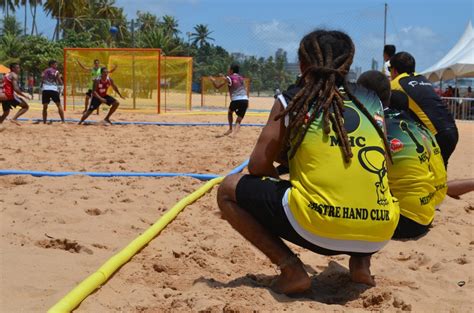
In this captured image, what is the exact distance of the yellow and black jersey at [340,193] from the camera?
2697 mm

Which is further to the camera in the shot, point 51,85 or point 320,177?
point 51,85

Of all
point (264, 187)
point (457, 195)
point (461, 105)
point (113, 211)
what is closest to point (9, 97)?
point (113, 211)

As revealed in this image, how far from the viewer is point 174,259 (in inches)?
141

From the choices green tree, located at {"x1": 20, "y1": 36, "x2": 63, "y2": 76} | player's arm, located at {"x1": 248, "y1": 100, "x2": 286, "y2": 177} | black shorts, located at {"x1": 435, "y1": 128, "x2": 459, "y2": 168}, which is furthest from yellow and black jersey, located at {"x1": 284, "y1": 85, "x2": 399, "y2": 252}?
green tree, located at {"x1": 20, "y1": 36, "x2": 63, "y2": 76}

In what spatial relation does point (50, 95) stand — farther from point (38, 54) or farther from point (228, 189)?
point (38, 54)

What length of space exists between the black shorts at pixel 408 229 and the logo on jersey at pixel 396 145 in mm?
475

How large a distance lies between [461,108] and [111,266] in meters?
19.2

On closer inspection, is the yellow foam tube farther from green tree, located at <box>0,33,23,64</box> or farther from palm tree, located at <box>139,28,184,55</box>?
palm tree, located at <box>139,28,184,55</box>

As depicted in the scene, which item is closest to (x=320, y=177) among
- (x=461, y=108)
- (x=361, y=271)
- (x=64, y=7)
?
(x=361, y=271)

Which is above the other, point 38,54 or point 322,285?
point 38,54

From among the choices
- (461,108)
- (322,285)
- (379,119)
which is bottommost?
(322,285)

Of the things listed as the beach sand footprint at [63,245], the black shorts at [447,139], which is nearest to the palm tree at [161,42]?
the black shorts at [447,139]

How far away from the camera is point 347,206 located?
106 inches

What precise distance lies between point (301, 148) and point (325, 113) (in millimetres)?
192
